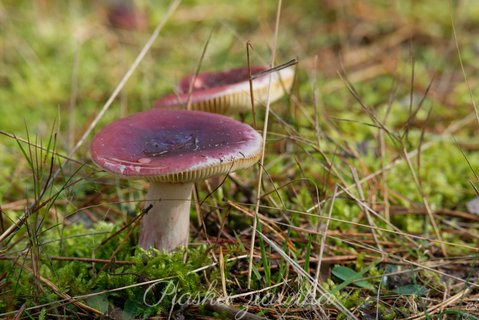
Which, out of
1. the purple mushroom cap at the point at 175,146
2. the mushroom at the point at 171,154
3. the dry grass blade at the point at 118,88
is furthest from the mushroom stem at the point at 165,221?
the dry grass blade at the point at 118,88

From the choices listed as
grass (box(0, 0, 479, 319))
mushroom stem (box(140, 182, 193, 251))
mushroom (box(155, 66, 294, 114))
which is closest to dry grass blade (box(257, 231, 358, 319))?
grass (box(0, 0, 479, 319))

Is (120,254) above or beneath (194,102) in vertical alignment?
beneath

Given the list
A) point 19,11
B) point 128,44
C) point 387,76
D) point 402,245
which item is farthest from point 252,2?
point 402,245

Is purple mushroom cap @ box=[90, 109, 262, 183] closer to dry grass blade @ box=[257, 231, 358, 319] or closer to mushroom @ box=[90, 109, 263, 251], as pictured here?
mushroom @ box=[90, 109, 263, 251]

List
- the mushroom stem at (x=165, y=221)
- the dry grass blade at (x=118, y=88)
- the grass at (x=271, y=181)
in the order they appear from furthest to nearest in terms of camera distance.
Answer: the dry grass blade at (x=118, y=88), the mushroom stem at (x=165, y=221), the grass at (x=271, y=181)

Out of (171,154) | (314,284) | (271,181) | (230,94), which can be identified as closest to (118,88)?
(230,94)

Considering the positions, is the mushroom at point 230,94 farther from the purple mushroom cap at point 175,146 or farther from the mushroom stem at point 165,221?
the mushroom stem at point 165,221

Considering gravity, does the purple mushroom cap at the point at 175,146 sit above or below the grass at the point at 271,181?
above

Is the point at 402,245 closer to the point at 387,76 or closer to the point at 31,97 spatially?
the point at 387,76
